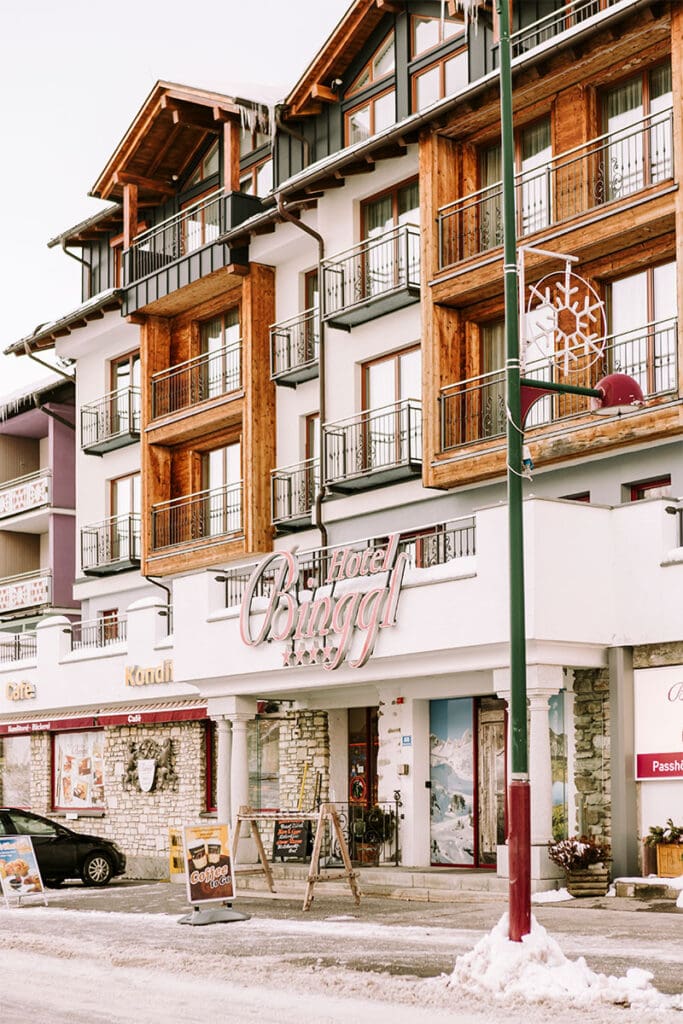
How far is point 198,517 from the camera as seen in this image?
33.0m

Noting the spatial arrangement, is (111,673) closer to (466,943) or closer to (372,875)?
(372,875)

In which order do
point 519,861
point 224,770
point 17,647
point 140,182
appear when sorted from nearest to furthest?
point 519,861 < point 224,770 < point 140,182 < point 17,647

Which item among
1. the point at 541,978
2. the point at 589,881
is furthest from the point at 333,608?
the point at 541,978

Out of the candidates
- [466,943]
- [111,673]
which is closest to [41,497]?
[111,673]

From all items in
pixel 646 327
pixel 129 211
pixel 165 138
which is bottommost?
pixel 646 327

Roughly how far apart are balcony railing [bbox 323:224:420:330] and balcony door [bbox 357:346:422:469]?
979mm

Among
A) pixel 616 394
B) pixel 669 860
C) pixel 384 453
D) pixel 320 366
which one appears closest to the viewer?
pixel 616 394

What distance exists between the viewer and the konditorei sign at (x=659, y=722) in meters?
20.5

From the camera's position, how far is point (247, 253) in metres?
31.0

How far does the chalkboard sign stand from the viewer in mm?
25562

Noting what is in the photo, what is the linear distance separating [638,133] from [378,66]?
26.0 feet

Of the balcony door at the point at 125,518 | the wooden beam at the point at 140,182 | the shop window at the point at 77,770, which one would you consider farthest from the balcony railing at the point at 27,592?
the wooden beam at the point at 140,182

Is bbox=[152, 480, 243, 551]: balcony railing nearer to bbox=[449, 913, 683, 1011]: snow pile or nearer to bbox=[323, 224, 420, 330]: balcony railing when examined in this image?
bbox=[323, 224, 420, 330]: balcony railing

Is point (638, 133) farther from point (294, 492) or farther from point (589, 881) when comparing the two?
point (589, 881)
